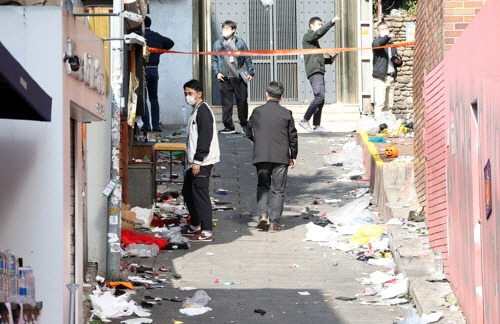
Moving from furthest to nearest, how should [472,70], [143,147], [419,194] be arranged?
[143,147]
[419,194]
[472,70]

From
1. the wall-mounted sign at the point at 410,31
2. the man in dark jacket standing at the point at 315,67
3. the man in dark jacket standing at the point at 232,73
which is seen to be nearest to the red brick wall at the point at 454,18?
the man in dark jacket standing at the point at 315,67

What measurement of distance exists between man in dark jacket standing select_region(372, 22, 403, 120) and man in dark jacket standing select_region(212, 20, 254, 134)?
2.72m

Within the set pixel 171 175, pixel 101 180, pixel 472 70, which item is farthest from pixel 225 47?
pixel 472 70

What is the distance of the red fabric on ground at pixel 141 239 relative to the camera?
44.6ft

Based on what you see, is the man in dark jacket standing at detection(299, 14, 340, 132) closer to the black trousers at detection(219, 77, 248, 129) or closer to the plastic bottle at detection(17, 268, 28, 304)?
the black trousers at detection(219, 77, 248, 129)

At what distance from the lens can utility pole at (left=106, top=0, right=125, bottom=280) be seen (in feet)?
39.0

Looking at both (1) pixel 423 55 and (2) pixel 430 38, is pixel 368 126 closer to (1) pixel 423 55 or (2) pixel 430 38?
(1) pixel 423 55

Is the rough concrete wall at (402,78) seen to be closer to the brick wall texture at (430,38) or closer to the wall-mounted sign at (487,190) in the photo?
the brick wall texture at (430,38)

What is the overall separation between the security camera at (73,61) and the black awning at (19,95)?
69 cm

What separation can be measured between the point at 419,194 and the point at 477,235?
5159mm

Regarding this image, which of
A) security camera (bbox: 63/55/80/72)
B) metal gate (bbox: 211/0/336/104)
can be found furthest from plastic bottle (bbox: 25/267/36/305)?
metal gate (bbox: 211/0/336/104)

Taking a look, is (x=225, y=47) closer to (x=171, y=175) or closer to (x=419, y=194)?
(x=171, y=175)

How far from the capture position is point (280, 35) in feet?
81.5

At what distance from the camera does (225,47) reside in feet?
68.5
